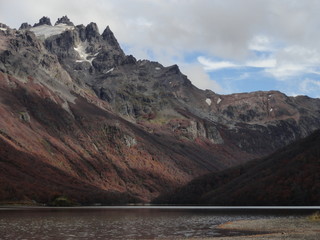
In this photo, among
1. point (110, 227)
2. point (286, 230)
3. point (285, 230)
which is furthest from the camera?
point (110, 227)

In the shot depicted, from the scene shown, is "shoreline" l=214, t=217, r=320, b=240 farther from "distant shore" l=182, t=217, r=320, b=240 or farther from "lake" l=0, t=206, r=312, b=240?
"lake" l=0, t=206, r=312, b=240

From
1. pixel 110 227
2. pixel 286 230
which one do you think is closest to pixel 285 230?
pixel 286 230

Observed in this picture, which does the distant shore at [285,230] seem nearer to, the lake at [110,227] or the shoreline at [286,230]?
the shoreline at [286,230]

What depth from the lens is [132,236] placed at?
7700cm

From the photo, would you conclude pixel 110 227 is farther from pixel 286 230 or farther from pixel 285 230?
pixel 286 230

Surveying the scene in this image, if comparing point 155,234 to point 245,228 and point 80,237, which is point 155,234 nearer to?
point 80,237

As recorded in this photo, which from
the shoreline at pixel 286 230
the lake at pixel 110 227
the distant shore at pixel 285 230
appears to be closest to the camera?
the distant shore at pixel 285 230

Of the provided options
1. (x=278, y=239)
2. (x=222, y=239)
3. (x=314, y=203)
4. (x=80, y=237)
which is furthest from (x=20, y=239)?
(x=314, y=203)

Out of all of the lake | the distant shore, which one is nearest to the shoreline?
the distant shore

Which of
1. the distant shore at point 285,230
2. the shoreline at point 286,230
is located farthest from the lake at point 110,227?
the distant shore at point 285,230

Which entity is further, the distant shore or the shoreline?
the shoreline

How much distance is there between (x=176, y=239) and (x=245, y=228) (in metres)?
26.4

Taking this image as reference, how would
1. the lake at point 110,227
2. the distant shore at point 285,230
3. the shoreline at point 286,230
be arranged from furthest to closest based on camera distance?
the lake at point 110,227
the shoreline at point 286,230
the distant shore at point 285,230

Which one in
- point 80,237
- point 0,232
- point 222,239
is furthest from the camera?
point 0,232
